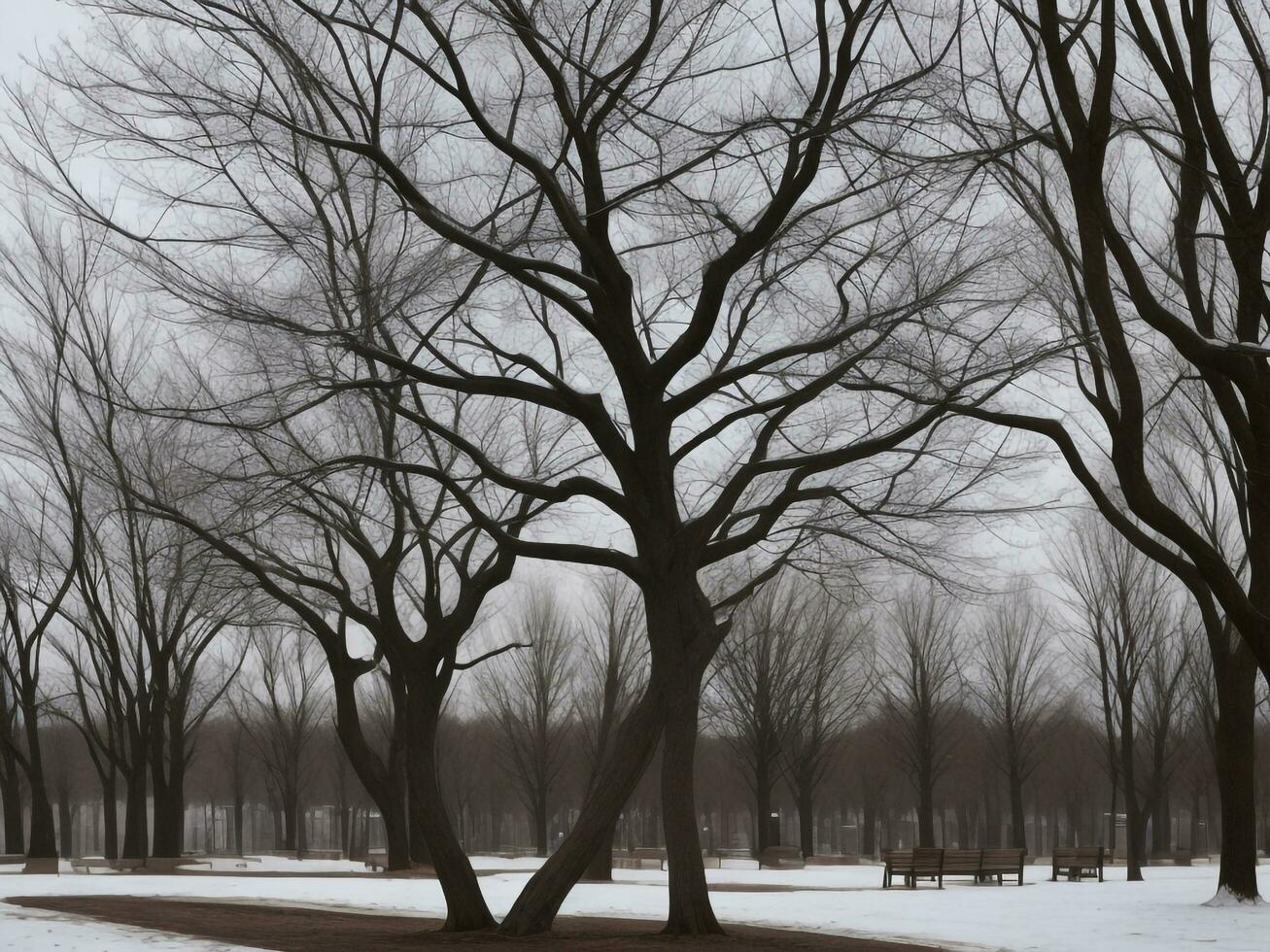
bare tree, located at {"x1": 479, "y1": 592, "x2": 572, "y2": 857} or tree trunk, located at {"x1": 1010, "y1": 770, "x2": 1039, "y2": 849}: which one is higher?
bare tree, located at {"x1": 479, "y1": 592, "x2": 572, "y2": 857}

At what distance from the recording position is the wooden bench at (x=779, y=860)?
35000mm

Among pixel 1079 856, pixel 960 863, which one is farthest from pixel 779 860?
pixel 960 863

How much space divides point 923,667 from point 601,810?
1245 inches

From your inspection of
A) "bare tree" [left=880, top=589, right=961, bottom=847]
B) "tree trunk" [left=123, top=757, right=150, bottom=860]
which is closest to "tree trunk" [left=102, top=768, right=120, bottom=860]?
"tree trunk" [left=123, top=757, right=150, bottom=860]

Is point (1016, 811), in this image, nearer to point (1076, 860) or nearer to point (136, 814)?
point (1076, 860)

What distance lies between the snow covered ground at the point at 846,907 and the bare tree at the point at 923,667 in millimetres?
13560

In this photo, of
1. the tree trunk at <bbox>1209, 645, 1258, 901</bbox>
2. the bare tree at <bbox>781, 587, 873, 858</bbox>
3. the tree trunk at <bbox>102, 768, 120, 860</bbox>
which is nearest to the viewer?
the tree trunk at <bbox>1209, 645, 1258, 901</bbox>

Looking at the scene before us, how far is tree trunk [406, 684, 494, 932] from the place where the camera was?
14617mm

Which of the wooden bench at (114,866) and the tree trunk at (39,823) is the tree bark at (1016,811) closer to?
the wooden bench at (114,866)

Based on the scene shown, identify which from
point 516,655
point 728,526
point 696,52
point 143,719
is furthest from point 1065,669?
point 696,52

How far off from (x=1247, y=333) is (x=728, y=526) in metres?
6.65

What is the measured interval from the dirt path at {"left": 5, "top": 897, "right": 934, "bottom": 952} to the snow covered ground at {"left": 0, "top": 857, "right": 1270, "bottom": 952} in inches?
29.6

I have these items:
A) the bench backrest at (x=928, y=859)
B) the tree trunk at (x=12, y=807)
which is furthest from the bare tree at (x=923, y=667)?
the tree trunk at (x=12, y=807)

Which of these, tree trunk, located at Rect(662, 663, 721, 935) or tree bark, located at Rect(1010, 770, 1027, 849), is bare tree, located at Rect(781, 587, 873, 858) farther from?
tree trunk, located at Rect(662, 663, 721, 935)
